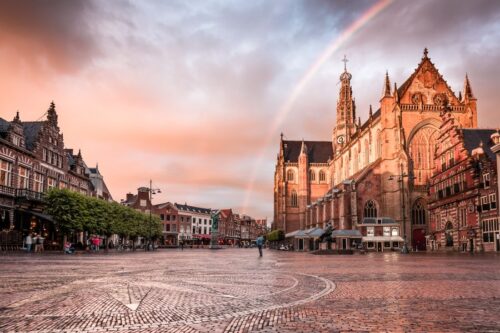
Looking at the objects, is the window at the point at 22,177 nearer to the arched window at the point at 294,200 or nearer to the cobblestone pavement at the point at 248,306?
the cobblestone pavement at the point at 248,306

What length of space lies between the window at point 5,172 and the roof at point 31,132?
17.9 ft

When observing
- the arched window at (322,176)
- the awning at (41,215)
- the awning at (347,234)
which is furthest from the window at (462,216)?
the arched window at (322,176)

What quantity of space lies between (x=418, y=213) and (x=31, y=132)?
50321 millimetres

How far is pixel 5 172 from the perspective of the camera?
4350 centimetres

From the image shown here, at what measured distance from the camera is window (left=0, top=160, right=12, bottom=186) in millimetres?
42781

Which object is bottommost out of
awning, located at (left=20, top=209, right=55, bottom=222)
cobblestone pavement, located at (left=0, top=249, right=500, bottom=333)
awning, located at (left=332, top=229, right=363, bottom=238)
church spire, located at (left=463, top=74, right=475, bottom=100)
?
cobblestone pavement, located at (left=0, top=249, right=500, bottom=333)

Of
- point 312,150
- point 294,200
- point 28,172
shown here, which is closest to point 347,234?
point 28,172

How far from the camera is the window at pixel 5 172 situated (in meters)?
42.8

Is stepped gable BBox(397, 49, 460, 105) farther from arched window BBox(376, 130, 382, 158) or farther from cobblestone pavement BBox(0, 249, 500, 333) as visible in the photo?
cobblestone pavement BBox(0, 249, 500, 333)

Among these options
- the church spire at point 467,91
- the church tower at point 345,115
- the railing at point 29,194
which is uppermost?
the church tower at point 345,115

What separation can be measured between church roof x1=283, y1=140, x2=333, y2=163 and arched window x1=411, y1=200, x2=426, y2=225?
162 ft

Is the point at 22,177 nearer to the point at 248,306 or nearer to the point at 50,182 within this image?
the point at 50,182

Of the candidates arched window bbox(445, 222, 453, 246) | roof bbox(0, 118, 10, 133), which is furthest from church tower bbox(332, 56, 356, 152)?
roof bbox(0, 118, 10, 133)

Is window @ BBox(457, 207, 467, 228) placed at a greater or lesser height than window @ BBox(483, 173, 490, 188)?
lesser
